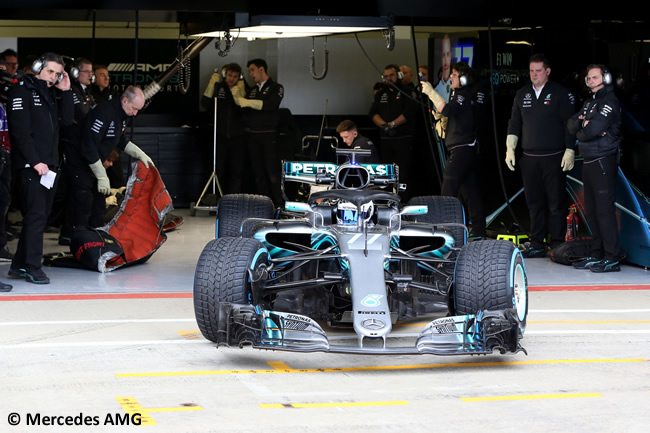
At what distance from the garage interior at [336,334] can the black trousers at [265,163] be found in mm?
680

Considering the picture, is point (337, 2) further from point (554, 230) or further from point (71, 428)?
point (71, 428)

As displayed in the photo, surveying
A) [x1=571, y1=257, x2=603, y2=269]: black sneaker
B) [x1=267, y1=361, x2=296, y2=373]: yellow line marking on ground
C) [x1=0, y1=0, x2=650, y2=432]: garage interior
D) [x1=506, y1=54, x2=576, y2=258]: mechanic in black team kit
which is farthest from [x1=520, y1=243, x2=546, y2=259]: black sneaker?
[x1=267, y1=361, x2=296, y2=373]: yellow line marking on ground

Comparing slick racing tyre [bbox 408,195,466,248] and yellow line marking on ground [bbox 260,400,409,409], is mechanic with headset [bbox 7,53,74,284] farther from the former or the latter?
yellow line marking on ground [bbox 260,400,409,409]

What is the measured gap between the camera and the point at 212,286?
23.9 ft

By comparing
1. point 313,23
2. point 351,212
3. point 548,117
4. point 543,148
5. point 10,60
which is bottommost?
point 351,212

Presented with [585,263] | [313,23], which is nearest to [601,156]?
[585,263]

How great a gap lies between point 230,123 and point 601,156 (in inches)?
287

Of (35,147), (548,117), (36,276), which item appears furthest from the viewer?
(548,117)

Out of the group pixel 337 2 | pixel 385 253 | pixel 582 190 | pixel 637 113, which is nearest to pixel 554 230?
pixel 582 190

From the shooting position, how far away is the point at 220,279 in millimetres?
7273

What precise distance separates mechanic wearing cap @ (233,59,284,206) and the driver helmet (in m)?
8.70

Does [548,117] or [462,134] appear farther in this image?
[462,134]

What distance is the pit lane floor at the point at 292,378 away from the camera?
5.88 meters

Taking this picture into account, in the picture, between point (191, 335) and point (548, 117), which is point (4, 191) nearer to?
point (191, 335)
